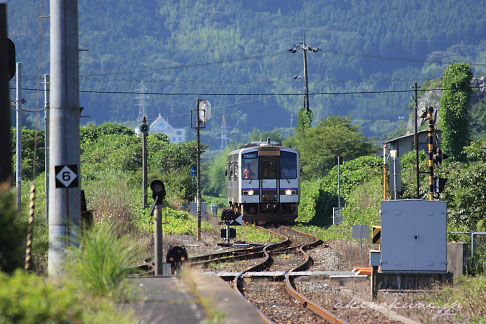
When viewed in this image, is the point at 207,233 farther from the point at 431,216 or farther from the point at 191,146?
the point at 191,146

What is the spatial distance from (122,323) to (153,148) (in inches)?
2322

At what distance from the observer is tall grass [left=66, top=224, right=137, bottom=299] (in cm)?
738

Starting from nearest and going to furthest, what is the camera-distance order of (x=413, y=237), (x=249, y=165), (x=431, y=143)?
1. (x=413, y=237)
2. (x=431, y=143)
3. (x=249, y=165)

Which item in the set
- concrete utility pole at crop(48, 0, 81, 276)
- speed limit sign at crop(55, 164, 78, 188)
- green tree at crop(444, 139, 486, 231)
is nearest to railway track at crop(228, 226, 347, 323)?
concrete utility pole at crop(48, 0, 81, 276)

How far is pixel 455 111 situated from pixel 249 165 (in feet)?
74.5

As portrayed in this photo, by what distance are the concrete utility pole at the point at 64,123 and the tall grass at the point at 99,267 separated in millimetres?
2810

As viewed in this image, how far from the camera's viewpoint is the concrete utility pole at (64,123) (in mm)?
10742

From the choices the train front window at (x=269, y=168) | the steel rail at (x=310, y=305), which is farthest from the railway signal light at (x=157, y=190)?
the train front window at (x=269, y=168)

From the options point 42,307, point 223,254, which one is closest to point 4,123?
point 42,307

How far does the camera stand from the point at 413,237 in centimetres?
1430

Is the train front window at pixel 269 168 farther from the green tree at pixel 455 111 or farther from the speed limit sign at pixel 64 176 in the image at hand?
the speed limit sign at pixel 64 176

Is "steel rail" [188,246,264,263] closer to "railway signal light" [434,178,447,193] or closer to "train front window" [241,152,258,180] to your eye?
"railway signal light" [434,178,447,193]

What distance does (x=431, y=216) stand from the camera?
563 inches

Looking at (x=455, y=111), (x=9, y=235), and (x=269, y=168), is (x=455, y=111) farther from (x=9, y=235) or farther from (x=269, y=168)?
(x=9, y=235)
